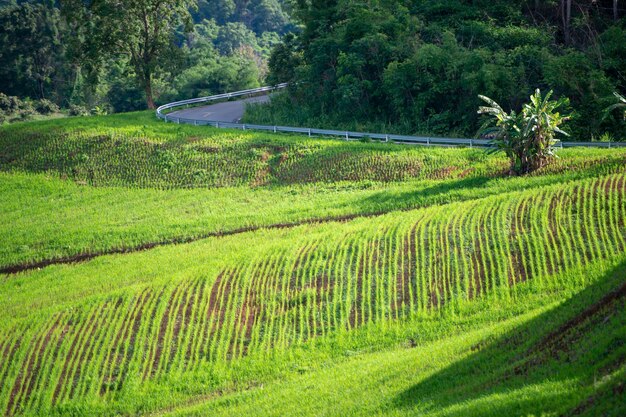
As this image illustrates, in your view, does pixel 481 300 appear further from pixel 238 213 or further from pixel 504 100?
pixel 504 100

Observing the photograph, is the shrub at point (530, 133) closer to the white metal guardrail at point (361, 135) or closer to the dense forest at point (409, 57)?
the white metal guardrail at point (361, 135)

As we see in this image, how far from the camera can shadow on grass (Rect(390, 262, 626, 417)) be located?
18781 mm

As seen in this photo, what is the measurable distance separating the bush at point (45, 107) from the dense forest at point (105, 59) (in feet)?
0.30

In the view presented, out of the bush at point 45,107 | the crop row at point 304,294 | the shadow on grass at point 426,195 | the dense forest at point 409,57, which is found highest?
the dense forest at point 409,57

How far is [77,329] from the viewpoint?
3080 centimetres

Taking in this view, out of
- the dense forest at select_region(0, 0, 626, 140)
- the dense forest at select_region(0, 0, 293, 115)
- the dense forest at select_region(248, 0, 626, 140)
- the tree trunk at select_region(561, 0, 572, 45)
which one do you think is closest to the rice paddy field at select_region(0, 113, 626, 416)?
the dense forest at select_region(248, 0, 626, 140)

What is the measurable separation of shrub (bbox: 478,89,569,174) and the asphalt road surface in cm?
2324

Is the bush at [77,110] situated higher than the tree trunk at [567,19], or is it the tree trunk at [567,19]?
the tree trunk at [567,19]

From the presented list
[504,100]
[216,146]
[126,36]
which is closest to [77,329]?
[216,146]

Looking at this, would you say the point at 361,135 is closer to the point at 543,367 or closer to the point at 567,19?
the point at 567,19

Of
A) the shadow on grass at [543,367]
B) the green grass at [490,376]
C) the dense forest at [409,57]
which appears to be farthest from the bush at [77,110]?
the shadow on grass at [543,367]

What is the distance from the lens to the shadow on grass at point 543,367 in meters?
18.8

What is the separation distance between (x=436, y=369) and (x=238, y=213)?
20.4 m

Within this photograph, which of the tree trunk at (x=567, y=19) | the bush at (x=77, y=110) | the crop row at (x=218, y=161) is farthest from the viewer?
the bush at (x=77, y=110)
